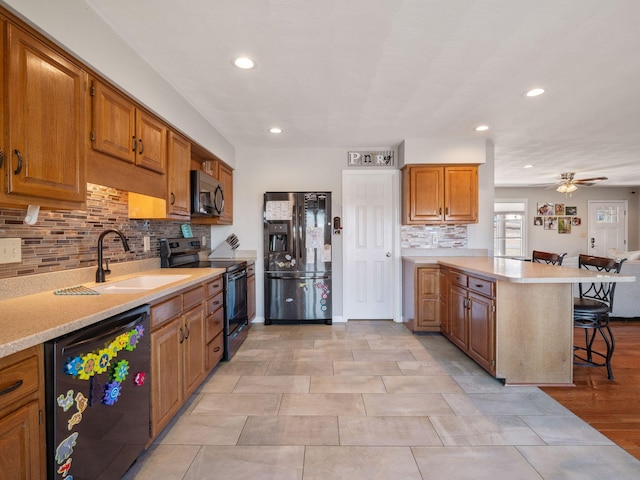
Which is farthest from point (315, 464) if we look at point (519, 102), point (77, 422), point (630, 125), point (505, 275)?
point (630, 125)

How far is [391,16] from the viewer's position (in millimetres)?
1743

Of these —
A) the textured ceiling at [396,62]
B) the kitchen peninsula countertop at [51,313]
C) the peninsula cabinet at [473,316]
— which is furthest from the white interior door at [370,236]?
the kitchen peninsula countertop at [51,313]

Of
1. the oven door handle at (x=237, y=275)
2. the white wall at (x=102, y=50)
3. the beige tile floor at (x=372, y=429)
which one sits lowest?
the beige tile floor at (x=372, y=429)

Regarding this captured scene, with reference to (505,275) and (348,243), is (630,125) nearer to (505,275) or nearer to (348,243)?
(505,275)

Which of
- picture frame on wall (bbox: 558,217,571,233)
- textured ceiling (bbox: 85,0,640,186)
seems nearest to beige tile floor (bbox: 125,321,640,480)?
textured ceiling (bbox: 85,0,640,186)

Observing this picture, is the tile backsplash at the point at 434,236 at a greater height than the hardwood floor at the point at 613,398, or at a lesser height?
greater

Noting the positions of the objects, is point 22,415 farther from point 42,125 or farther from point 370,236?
point 370,236

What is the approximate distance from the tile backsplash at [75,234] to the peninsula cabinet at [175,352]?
651 mm

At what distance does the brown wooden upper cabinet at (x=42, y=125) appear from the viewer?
125 centimetres

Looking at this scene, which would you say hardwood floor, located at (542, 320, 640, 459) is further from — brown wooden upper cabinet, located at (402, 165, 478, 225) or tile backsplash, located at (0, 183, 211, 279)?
tile backsplash, located at (0, 183, 211, 279)

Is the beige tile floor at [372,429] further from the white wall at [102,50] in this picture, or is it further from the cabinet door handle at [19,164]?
the white wall at [102,50]

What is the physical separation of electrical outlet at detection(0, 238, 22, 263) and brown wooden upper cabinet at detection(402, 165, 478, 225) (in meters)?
3.56

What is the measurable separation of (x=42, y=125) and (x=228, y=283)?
6.02 feet

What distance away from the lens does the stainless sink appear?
1987 millimetres
